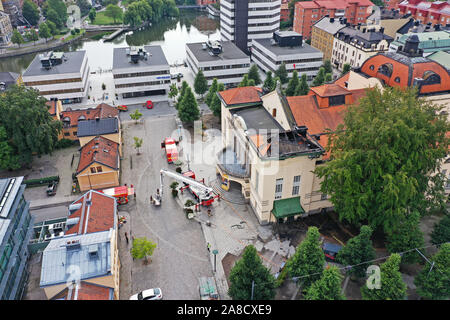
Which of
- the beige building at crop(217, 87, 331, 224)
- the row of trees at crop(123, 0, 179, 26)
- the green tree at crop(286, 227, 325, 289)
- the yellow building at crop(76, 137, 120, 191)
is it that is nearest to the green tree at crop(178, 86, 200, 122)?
the beige building at crop(217, 87, 331, 224)

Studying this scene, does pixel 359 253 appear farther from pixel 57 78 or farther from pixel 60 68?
pixel 60 68

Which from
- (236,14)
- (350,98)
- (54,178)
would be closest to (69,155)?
(54,178)

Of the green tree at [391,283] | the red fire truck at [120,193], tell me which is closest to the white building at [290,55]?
the red fire truck at [120,193]

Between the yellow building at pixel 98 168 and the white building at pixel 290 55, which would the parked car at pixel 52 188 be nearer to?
the yellow building at pixel 98 168

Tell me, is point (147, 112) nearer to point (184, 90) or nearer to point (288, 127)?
point (184, 90)

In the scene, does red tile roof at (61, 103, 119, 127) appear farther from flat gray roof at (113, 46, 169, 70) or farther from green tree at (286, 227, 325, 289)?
green tree at (286, 227, 325, 289)
